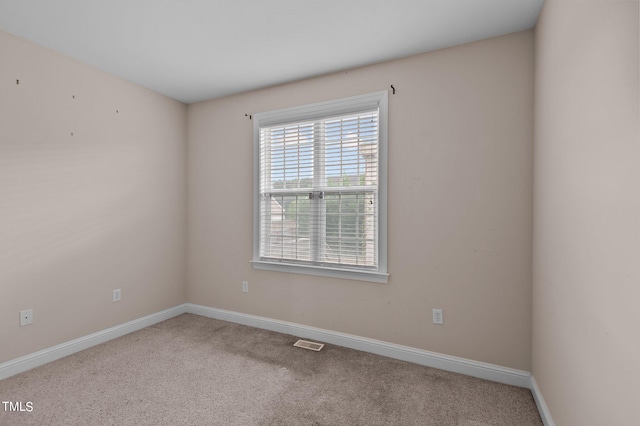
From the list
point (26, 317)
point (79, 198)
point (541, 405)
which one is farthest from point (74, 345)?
point (541, 405)

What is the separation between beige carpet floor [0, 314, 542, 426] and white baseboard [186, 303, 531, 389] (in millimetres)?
66

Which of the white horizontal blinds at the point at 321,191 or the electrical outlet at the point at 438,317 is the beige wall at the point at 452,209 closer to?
the electrical outlet at the point at 438,317

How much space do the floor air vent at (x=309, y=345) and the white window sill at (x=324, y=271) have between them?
2.09 ft

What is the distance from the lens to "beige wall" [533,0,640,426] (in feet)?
3.13

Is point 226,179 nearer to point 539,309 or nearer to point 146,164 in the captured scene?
point 146,164

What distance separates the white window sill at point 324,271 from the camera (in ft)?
8.79

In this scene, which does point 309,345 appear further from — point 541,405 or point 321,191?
point 541,405

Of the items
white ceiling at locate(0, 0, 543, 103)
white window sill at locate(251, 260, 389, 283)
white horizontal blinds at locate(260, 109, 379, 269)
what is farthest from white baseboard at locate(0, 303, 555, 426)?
white ceiling at locate(0, 0, 543, 103)

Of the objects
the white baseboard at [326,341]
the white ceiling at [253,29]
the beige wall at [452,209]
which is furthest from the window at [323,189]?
the white baseboard at [326,341]

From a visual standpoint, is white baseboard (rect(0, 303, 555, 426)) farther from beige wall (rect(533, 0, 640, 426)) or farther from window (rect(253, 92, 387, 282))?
window (rect(253, 92, 387, 282))

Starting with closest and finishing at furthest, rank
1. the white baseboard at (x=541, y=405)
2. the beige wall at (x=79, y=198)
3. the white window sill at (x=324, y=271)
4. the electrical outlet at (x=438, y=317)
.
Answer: the white baseboard at (x=541, y=405)
the beige wall at (x=79, y=198)
the electrical outlet at (x=438, y=317)
the white window sill at (x=324, y=271)

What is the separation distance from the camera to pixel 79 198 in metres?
2.71

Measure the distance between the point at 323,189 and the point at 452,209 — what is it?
117cm

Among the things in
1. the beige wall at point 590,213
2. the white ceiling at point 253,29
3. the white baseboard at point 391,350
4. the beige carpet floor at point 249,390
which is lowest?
the beige carpet floor at point 249,390
